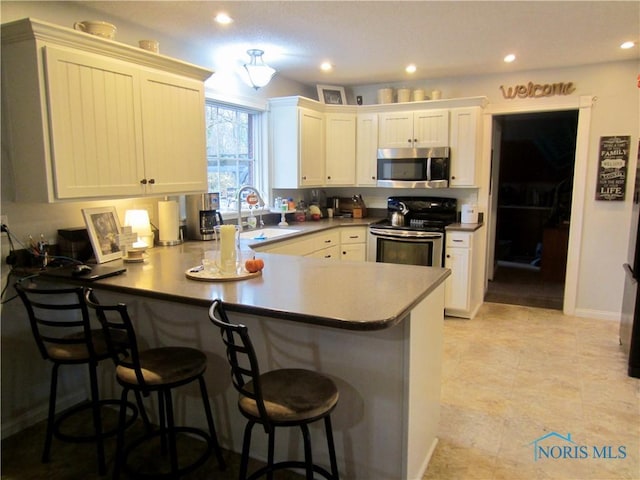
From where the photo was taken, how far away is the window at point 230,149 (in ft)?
13.0

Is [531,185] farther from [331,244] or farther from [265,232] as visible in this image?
[265,232]

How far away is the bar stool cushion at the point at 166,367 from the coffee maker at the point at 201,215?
147 centimetres

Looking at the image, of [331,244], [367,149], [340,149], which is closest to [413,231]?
[331,244]

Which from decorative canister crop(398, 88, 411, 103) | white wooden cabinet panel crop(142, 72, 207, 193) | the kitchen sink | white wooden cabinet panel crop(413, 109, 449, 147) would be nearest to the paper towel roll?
white wooden cabinet panel crop(142, 72, 207, 193)

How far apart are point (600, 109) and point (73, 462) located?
4.99m

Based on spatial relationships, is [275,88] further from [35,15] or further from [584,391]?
[584,391]

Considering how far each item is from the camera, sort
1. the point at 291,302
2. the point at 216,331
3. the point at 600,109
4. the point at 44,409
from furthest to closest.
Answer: the point at 600,109 → the point at 44,409 → the point at 216,331 → the point at 291,302

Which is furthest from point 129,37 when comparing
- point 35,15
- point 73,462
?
point 73,462

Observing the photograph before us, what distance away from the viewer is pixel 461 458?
7.61 ft

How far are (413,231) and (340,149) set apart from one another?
1287 millimetres

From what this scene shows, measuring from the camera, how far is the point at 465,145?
4531mm

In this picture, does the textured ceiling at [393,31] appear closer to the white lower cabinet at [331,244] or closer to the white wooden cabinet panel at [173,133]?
the white wooden cabinet panel at [173,133]

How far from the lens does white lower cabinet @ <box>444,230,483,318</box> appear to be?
4.39 meters
